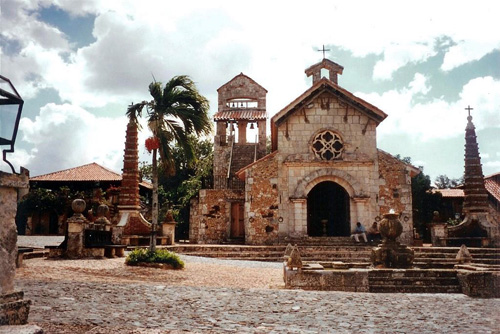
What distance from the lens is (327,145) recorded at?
1953 cm

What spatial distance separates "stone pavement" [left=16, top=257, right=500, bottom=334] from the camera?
4750mm

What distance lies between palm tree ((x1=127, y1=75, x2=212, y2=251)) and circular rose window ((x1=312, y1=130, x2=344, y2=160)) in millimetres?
7930

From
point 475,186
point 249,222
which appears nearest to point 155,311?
point 249,222

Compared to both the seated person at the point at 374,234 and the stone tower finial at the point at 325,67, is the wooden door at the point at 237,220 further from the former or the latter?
the stone tower finial at the point at 325,67

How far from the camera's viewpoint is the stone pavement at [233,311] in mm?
4750

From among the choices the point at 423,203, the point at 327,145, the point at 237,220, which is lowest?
the point at 237,220

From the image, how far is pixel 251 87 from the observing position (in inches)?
1312

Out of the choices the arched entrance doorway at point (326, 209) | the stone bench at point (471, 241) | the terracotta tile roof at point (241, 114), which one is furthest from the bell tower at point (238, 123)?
the stone bench at point (471, 241)

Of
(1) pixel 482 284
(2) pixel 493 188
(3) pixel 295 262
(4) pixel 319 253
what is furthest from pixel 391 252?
(2) pixel 493 188

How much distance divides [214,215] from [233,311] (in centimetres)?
1686

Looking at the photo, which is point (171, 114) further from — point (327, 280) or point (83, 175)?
point (83, 175)

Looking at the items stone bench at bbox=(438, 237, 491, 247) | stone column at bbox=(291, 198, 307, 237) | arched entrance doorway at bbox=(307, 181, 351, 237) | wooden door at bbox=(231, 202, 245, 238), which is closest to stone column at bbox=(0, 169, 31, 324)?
stone column at bbox=(291, 198, 307, 237)

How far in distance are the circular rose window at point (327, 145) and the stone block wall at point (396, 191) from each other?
78.9 inches

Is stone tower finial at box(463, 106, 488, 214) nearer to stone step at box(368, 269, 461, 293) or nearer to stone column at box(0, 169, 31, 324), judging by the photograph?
stone step at box(368, 269, 461, 293)
